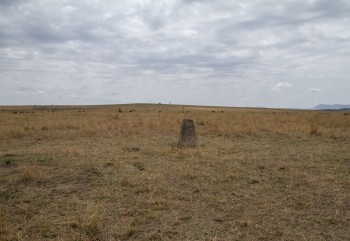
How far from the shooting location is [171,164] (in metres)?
10.1

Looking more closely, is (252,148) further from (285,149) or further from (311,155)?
(311,155)

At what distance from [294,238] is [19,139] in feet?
47.2

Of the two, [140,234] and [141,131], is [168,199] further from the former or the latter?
[141,131]

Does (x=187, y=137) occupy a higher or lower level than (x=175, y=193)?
higher

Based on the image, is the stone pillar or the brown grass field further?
the stone pillar

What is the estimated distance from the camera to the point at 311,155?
11859 mm

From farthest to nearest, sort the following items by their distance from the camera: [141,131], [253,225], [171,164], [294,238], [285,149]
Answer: [141,131] < [285,149] < [171,164] < [253,225] < [294,238]

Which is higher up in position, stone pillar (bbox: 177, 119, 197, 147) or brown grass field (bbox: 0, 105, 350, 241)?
stone pillar (bbox: 177, 119, 197, 147)

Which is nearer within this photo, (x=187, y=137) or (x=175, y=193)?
(x=175, y=193)

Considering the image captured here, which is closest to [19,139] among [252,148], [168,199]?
[252,148]

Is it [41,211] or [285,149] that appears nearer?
[41,211]

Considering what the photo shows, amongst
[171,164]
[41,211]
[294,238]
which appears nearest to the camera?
[294,238]

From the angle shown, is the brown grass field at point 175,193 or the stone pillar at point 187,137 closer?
the brown grass field at point 175,193

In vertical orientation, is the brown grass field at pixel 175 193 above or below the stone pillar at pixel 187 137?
below
